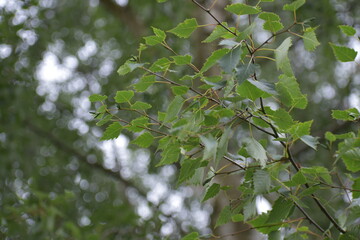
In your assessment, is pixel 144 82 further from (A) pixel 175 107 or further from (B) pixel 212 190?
(B) pixel 212 190

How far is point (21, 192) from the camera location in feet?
11.3

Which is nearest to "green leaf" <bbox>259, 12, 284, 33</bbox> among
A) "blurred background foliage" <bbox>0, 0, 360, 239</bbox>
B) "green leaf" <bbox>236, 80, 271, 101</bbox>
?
"green leaf" <bbox>236, 80, 271, 101</bbox>

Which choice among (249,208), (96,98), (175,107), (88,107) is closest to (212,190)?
(249,208)

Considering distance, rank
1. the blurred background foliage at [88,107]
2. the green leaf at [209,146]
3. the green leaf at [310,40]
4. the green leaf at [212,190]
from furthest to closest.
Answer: the blurred background foliage at [88,107] → the green leaf at [212,190] → the green leaf at [310,40] → the green leaf at [209,146]

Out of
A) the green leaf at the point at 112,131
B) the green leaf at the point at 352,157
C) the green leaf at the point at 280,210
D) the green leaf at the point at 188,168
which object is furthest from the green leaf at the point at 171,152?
the green leaf at the point at 352,157

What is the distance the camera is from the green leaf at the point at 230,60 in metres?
0.87

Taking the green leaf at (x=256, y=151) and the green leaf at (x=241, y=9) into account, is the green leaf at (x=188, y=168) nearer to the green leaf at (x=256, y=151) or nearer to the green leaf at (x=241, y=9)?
the green leaf at (x=256, y=151)

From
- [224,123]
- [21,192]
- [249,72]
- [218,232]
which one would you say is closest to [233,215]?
[224,123]

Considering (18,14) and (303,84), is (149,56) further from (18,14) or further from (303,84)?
(303,84)

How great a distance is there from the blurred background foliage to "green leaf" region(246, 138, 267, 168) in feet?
5.02

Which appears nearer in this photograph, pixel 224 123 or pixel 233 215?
pixel 224 123

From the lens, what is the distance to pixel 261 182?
94 centimetres

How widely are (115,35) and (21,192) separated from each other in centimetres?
153

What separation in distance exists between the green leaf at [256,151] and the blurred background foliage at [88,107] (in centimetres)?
153
